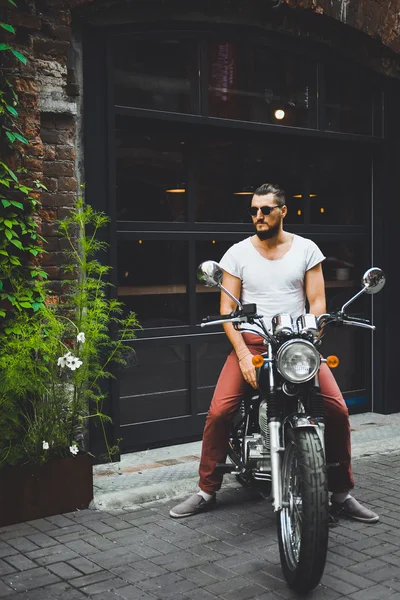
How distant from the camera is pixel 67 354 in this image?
5004 mm

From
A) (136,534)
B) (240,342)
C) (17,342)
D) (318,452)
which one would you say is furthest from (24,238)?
(318,452)

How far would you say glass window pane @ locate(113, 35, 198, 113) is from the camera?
250 inches

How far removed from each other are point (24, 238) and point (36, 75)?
1.15 m

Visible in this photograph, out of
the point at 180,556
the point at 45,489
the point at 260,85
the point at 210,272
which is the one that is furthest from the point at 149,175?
the point at 180,556

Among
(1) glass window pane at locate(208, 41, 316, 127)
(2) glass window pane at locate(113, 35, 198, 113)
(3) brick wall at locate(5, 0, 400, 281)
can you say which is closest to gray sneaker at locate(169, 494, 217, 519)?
(3) brick wall at locate(5, 0, 400, 281)

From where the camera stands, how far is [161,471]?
6.05 metres

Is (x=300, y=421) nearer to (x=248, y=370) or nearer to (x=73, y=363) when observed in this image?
(x=248, y=370)

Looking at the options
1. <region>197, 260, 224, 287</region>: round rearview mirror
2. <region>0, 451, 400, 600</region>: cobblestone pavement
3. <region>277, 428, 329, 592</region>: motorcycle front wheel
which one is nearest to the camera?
<region>277, 428, 329, 592</region>: motorcycle front wheel

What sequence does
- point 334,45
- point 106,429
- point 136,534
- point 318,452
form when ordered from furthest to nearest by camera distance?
point 334,45 < point 106,429 < point 136,534 < point 318,452

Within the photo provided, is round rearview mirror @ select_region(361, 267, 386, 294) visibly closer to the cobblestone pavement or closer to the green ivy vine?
the cobblestone pavement

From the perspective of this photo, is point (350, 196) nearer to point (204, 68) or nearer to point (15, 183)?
point (204, 68)

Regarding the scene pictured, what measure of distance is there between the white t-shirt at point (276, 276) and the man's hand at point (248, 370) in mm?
256

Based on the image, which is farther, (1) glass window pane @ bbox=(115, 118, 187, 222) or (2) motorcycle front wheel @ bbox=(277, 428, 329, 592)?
(1) glass window pane @ bbox=(115, 118, 187, 222)

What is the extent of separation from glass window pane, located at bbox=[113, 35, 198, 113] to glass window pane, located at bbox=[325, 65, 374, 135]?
5.45 feet
